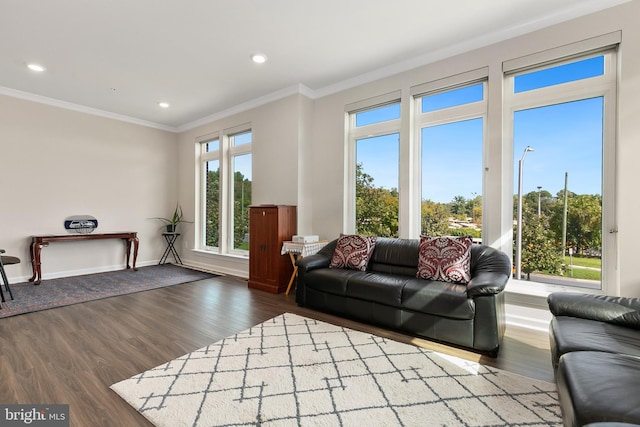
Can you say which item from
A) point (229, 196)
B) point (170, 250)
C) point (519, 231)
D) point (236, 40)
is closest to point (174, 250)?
point (170, 250)

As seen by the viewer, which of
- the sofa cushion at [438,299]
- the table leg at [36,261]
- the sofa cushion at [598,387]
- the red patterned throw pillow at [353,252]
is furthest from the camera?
the table leg at [36,261]

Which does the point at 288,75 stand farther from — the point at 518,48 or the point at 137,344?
the point at 137,344

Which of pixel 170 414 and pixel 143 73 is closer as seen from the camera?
pixel 170 414

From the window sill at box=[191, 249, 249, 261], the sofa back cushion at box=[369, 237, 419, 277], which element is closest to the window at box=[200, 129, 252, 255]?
the window sill at box=[191, 249, 249, 261]

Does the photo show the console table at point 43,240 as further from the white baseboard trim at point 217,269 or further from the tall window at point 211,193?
the tall window at point 211,193

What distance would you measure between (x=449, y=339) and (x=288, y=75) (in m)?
3.76

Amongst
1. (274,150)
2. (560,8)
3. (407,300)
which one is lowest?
(407,300)

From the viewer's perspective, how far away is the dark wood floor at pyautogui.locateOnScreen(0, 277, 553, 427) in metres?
1.83

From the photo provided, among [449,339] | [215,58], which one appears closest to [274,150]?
[215,58]

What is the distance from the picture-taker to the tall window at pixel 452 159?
11.3ft

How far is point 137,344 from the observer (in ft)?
8.38

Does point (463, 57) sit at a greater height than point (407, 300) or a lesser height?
greater

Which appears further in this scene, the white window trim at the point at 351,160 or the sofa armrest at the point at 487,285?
the white window trim at the point at 351,160

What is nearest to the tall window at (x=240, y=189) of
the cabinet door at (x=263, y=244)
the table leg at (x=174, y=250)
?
the cabinet door at (x=263, y=244)
